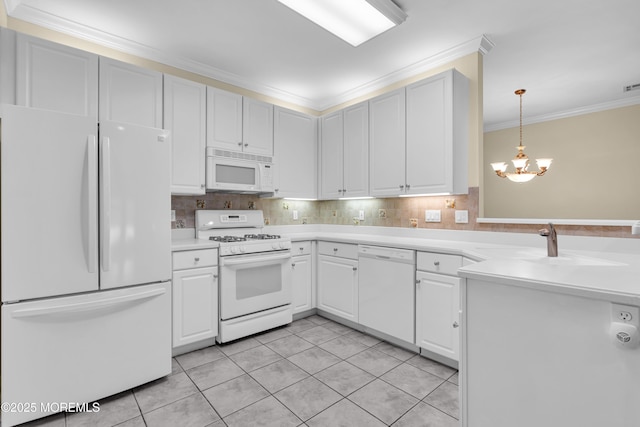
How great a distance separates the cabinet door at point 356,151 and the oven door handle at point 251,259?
1.08 meters

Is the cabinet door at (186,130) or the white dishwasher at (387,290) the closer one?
the white dishwasher at (387,290)

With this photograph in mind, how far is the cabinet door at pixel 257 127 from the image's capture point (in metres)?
3.16

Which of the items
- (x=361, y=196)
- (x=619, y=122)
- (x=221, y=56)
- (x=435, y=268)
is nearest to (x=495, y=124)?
(x=619, y=122)

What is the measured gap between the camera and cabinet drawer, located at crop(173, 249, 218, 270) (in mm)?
2395

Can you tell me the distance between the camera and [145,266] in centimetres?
200

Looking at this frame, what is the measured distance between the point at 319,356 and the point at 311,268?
1068 mm

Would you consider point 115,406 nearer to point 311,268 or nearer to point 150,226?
point 150,226

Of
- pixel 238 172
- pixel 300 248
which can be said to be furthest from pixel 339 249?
pixel 238 172

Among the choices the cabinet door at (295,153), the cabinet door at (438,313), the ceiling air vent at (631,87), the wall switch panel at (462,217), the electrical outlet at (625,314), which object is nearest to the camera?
the electrical outlet at (625,314)

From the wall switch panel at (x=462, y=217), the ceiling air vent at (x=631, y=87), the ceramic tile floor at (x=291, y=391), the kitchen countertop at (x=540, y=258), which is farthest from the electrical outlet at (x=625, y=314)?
the ceiling air vent at (x=631, y=87)

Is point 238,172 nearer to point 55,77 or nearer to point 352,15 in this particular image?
point 55,77

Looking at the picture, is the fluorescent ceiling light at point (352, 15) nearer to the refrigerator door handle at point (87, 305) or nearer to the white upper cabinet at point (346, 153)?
the white upper cabinet at point (346, 153)

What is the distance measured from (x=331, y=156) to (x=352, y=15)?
165cm

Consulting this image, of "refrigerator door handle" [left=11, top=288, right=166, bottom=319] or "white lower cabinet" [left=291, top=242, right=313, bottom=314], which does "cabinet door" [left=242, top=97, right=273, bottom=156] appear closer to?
"white lower cabinet" [left=291, top=242, right=313, bottom=314]
